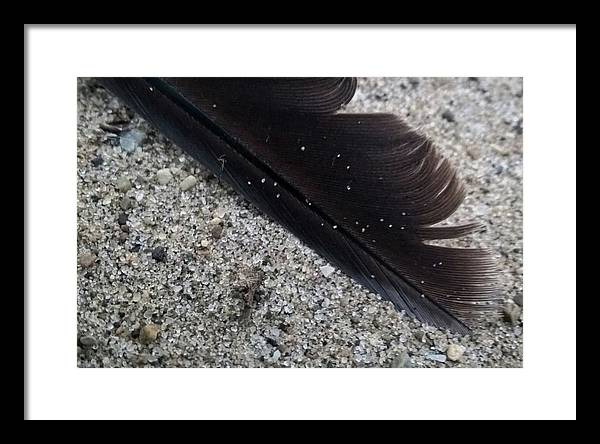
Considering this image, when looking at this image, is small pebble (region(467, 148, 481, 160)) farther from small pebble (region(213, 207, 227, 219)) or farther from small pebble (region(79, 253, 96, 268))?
small pebble (region(79, 253, 96, 268))

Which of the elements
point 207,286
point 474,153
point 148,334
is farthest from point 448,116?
point 148,334

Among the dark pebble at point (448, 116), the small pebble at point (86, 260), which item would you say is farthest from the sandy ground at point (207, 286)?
the dark pebble at point (448, 116)

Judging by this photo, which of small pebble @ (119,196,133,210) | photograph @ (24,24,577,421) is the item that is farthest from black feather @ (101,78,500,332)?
small pebble @ (119,196,133,210)
